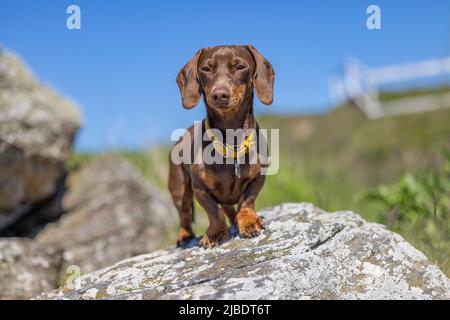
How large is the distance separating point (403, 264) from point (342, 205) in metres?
3.24

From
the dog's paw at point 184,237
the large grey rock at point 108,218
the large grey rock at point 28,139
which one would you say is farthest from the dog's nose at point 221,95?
the large grey rock at point 28,139

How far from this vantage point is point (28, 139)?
6562mm

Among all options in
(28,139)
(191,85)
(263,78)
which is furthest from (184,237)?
(28,139)

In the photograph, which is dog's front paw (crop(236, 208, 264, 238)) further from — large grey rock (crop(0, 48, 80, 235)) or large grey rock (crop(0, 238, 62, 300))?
large grey rock (crop(0, 48, 80, 235))

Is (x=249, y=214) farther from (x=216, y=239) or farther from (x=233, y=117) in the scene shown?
(x=233, y=117)

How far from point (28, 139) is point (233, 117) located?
353 centimetres

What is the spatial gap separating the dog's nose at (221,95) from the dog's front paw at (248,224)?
82cm

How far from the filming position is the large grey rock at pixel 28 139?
6.49 m

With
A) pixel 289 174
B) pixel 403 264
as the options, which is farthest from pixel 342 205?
pixel 403 264

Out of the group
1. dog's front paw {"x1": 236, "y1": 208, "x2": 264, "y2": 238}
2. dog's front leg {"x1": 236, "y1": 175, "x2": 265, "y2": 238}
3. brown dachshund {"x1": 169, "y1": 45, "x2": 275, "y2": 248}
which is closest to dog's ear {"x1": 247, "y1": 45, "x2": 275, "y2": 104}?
brown dachshund {"x1": 169, "y1": 45, "x2": 275, "y2": 248}

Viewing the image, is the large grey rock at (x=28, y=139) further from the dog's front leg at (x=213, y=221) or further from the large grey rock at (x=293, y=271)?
the dog's front leg at (x=213, y=221)

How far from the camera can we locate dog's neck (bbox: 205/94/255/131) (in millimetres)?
3816

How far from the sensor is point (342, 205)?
6.70m

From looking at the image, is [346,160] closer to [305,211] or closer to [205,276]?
[305,211]
